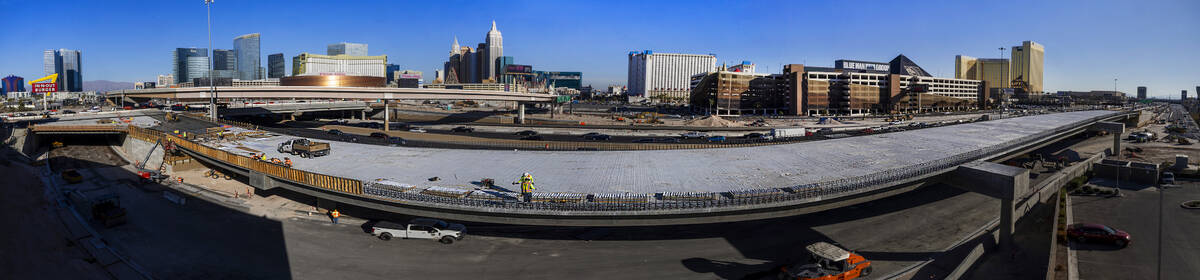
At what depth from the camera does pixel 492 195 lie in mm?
23281

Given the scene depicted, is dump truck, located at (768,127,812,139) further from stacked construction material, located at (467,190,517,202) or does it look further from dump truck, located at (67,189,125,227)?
dump truck, located at (67,189,125,227)

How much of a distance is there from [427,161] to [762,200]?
22.9m

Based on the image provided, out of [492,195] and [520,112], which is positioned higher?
[520,112]

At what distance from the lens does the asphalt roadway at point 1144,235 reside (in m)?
21.5

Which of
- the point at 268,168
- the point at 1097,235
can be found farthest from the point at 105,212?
the point at 1097,235

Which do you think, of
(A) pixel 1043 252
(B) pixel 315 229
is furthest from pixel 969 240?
(B) pixel 315 229

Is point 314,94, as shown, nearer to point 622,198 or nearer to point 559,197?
point 559,197

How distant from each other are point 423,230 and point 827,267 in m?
17.1

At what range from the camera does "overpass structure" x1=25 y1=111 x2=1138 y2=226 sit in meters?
20.8

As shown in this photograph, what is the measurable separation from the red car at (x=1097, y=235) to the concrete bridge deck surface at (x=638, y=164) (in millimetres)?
8574

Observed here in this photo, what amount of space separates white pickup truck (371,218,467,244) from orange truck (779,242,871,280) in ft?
46.4

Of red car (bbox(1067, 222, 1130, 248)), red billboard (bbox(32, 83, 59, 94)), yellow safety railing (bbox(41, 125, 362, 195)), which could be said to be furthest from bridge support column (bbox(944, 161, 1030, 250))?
red billboard (bbox(32, 83, 59, 94))

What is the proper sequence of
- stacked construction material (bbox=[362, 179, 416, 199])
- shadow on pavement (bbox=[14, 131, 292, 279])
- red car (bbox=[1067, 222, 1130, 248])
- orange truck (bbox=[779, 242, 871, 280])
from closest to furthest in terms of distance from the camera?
orange truck (bbox=[779, 242, 871, 280]) → shadow on pavement (bbox=[14, 131, 292, 279]) → stacked construction material (bbox=[362, 179, 416, 199]) → red car (bbox=[1067, 222, 1130, 248])

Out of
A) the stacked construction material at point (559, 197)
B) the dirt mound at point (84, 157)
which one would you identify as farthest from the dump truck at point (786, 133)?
the dirt mound at point (84, 157)
